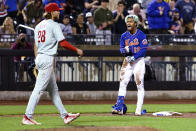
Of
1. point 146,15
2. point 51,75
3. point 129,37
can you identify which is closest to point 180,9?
point 146,15

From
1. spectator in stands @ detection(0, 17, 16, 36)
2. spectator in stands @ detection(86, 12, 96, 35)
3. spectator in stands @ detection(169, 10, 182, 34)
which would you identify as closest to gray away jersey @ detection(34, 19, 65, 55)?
spectator in stands @ detection(0, 17, 16, 36)

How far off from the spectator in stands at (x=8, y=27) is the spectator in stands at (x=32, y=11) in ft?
2.86

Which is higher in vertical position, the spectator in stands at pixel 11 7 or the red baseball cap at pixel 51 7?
the spectator in stands at pixel 11 7

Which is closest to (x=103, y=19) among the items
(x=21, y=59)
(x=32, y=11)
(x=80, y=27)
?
(x=80, y=27)

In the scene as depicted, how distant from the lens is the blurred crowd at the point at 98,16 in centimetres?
1717

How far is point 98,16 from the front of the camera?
17312mm

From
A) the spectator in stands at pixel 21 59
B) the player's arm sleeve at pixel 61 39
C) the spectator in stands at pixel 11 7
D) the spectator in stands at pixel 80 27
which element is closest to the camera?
the player's arm sleeve at pixel 61 39

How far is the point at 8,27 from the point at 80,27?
2388mm

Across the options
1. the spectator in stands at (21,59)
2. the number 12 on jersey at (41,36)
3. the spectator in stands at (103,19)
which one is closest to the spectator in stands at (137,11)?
the spectator in stands at (103,19)

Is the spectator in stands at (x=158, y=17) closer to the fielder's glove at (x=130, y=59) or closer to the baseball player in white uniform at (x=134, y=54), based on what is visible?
the baseball player in white uniform at (x=134, y=54)

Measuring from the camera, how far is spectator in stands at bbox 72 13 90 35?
17.3 metres

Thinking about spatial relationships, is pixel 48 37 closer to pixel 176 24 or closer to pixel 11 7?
pixel 11 7

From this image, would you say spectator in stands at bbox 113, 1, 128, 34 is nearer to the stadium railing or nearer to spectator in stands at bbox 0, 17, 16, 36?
the stadium railing

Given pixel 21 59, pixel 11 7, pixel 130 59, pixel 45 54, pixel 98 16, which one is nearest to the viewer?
pixel 45 54
